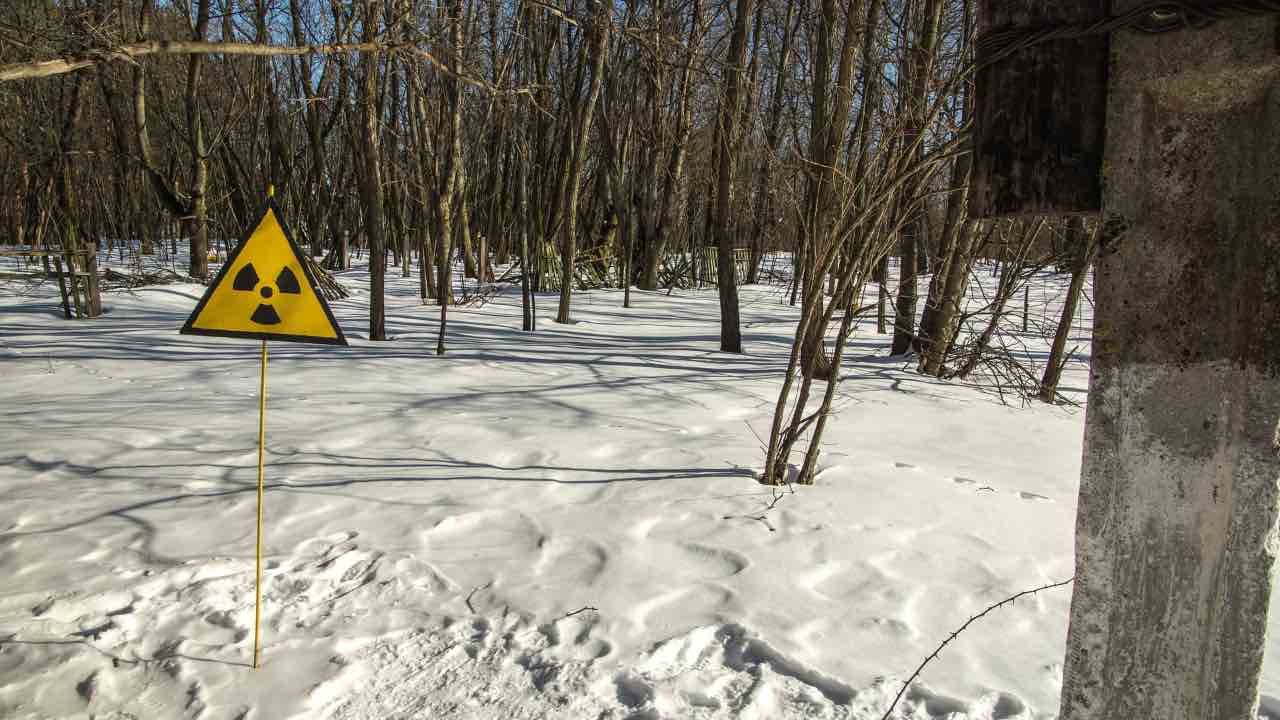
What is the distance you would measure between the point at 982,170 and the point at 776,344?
9.87 meters

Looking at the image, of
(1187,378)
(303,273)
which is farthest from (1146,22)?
(303,273)

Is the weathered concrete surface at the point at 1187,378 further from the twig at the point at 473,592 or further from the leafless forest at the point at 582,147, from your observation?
the twig at the point at 473,592

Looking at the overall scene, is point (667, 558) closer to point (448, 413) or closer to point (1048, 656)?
point (1048, 656)

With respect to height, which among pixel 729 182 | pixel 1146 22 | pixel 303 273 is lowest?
pixel 303 273

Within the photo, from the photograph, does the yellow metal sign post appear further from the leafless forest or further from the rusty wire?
the rusty wire

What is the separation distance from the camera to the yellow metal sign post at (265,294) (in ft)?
10.00

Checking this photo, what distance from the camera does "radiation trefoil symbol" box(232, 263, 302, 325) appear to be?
3.05m

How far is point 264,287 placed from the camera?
3061 millimetres

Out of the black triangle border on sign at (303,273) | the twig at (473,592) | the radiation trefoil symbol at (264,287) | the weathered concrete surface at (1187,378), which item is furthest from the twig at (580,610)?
the weathered concrete surface at (1187,378)

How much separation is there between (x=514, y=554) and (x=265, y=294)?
145cm

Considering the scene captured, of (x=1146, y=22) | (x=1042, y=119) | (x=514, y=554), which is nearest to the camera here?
(x=1146, y=22)

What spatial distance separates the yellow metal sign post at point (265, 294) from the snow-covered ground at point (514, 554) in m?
0.50

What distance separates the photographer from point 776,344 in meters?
11.3

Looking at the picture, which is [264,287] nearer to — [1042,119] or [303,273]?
[303,273]
